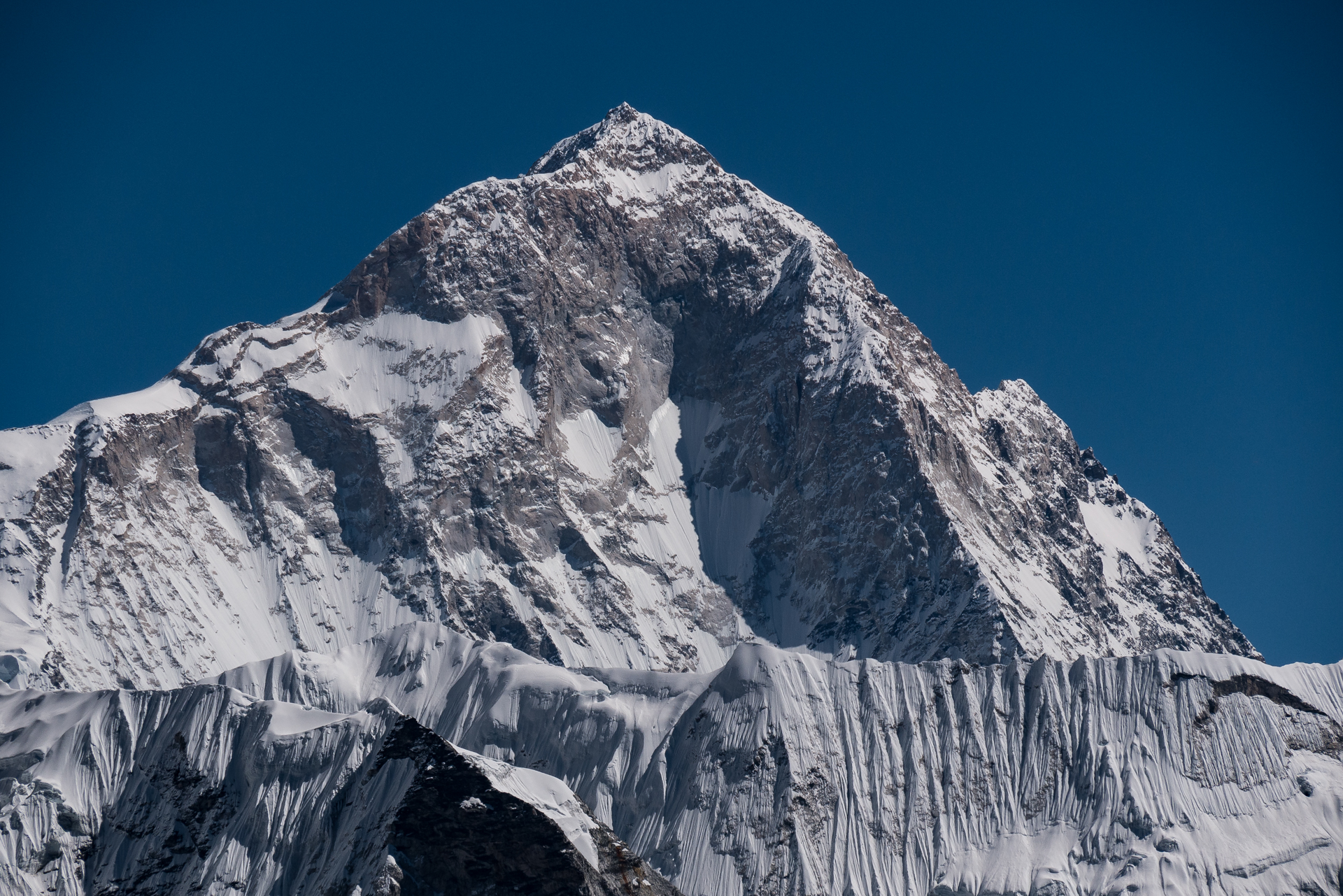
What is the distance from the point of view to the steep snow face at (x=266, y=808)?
127375 millimetres

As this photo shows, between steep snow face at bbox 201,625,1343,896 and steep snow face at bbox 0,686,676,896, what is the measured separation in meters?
30.9

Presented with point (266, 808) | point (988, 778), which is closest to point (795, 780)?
point (988, 778)

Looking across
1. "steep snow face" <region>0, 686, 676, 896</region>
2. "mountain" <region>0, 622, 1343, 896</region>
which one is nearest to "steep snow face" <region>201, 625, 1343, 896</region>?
"mountain" <region>0, 622, 1343, 896</region>

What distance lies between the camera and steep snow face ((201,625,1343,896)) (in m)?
162

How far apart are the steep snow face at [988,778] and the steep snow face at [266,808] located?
30869mm

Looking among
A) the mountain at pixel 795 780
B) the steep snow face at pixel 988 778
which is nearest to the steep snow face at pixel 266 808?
the mountain at pixel 795 780

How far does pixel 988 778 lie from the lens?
176 meters

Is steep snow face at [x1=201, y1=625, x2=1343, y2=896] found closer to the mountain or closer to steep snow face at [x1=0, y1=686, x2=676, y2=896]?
the mountain

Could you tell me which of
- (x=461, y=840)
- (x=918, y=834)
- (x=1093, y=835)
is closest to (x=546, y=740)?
(x=918, y=834)

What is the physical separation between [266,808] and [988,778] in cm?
5606

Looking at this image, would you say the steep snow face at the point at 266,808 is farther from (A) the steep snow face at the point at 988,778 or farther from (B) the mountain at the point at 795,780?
(A) the steep snow face at the point at 988,778

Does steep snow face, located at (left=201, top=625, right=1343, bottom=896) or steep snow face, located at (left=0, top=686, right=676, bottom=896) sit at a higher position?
steep snow face, located at (left=201, top=625, right=1343, bottom=896)

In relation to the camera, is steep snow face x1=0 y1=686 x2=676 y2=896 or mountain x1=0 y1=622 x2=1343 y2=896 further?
mountain x1=0 y1=622 x2=1343 y2=896

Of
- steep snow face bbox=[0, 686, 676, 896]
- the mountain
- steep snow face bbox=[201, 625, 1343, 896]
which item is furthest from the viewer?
steep snow face bbox=[201, 625, 1343, 896]
